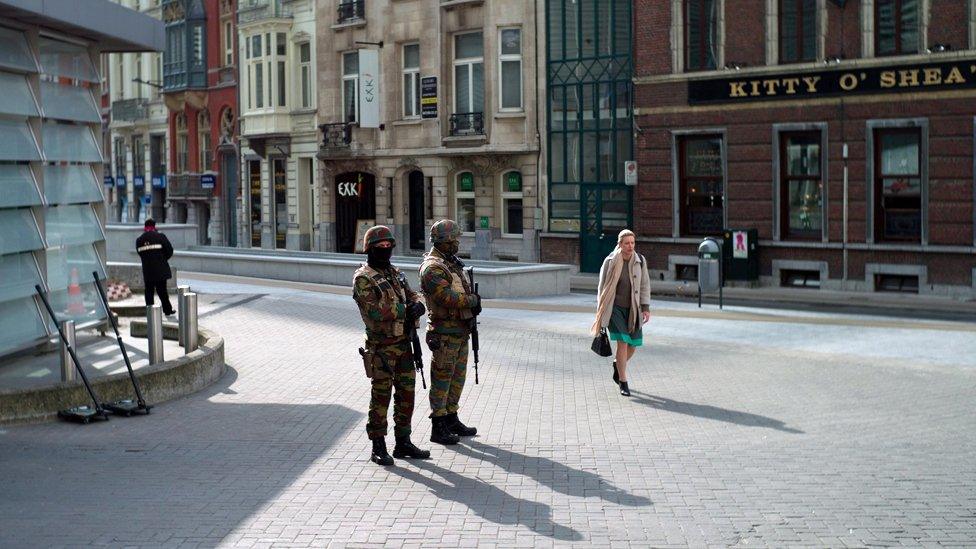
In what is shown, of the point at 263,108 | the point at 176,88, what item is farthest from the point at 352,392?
the point at 176,88

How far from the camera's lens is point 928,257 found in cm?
2784

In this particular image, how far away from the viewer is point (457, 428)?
39.0 feet

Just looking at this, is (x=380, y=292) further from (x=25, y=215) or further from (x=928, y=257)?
(x=928, y=257)

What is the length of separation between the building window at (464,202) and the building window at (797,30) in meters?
12.4

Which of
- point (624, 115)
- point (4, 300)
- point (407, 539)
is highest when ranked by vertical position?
point (624, 115)

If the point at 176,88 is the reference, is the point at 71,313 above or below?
below

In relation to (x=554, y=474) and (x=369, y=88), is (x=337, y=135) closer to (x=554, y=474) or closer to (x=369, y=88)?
(x=369, y=88)

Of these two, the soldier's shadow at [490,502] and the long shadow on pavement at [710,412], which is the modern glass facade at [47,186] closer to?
the soldier's shadow at [490,502]

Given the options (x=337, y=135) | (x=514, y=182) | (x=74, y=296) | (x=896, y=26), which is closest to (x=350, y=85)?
(x=337, y=135)

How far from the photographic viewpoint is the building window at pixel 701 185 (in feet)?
104

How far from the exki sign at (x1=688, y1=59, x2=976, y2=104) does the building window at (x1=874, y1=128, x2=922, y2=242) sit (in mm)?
1002

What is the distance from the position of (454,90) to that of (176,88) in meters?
17.2

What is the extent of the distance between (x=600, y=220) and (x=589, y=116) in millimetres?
2768

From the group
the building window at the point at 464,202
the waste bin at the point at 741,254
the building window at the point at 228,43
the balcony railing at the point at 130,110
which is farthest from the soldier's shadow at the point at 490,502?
the balcony railing at the point at 130,110
